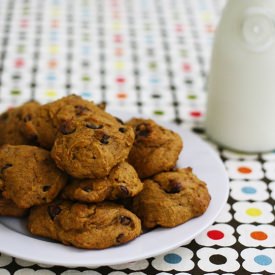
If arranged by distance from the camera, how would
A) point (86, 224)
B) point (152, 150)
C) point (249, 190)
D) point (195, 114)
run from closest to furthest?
1. point (86, 224)
2. point (152, 150)
3. point (249, 190)
4. point (195, 114)

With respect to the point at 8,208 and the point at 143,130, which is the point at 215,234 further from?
the point at 8,208

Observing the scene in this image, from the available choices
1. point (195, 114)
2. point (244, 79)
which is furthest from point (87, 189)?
point (195, 114)

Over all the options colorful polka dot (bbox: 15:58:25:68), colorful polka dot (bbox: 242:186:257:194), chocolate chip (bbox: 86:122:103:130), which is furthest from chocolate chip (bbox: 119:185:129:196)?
colorful polka dot (bbox: 15:58:25:68)

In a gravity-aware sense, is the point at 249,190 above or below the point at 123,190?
below

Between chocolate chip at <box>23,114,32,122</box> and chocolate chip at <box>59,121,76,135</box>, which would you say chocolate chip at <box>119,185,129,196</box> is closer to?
chocolate chip at <box>59,121,76,135</box>

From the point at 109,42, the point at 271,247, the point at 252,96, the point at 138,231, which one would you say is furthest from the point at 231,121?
the point at 109,42

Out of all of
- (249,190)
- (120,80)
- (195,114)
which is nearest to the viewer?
(249,190)
